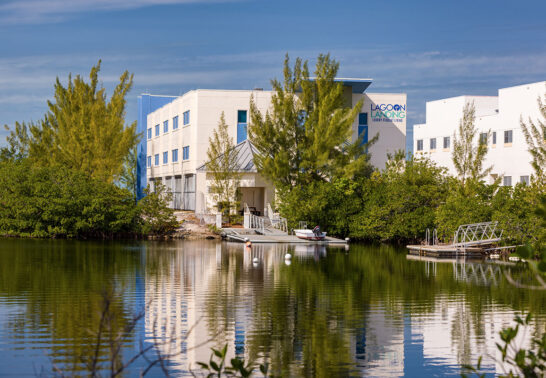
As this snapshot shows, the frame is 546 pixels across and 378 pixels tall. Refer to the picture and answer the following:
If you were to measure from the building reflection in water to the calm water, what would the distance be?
0.04m

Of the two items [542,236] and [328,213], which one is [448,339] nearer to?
[542,236]

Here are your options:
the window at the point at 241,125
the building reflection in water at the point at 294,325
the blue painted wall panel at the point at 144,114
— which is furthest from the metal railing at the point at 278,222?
the blue painted wall panel at the point at 144,114

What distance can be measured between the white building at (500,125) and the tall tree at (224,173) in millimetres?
14037

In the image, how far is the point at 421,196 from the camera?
4819 cm

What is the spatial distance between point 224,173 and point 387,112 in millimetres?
17603

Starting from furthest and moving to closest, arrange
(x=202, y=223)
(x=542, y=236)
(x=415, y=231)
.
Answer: (x=202, y=223) → (x=415, y=231) → (x=542, y=236)

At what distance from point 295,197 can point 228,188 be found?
7521mm

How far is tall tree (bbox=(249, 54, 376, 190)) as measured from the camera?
1941 inches

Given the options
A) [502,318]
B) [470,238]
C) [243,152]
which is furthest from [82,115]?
[502,318]

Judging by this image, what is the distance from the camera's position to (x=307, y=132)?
163 ft

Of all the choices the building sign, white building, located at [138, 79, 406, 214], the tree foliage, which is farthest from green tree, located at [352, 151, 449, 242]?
the tree foliage

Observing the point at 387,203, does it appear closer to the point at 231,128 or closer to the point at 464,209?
the point at 464,209

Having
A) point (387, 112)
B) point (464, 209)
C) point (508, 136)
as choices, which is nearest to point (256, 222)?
point (464, 209)

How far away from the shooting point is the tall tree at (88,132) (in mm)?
57000
